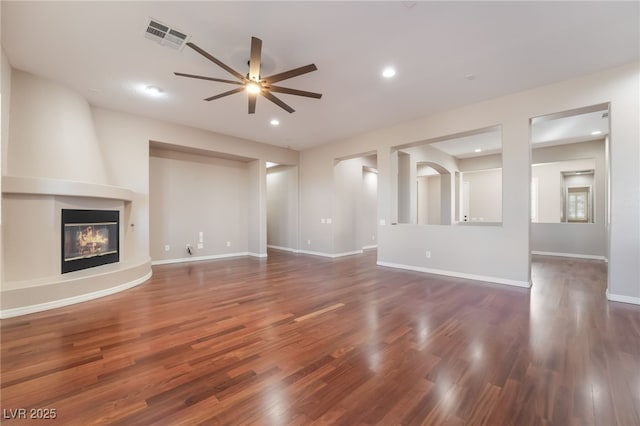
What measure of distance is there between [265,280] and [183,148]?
3844 millimetres

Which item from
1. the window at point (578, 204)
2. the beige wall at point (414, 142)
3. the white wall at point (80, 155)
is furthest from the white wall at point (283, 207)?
the window at point (578, 204)

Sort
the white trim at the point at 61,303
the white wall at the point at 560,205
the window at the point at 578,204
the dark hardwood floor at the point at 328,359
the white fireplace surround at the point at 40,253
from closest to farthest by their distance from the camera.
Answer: the dark hardwood floor at the point at 328,359
the white trim at the point at 61,303
the white fireplace surround at the point at 40,253
the white wall at the point at 560,205
the window at the point at 578,204

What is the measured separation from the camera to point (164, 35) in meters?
2.87

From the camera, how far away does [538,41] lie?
9.71ft

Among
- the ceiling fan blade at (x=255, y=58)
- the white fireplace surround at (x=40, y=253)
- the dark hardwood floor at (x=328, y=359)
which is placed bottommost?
the dark hardwood floor at (x=328, y=359)

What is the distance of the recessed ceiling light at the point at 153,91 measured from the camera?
4.12 metres

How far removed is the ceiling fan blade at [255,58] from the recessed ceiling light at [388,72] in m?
1.74

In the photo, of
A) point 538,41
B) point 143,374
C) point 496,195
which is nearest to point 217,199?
point 143,374

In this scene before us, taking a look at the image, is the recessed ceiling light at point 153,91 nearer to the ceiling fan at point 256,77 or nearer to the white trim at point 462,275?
the ceiling fan at point 256,77

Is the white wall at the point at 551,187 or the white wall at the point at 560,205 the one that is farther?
the white wall at the point at 551,187

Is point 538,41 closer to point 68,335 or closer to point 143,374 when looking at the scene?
point 143,374

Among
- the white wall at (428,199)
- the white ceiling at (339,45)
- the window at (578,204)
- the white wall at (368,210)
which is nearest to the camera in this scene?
the white ceiling at (339,45)

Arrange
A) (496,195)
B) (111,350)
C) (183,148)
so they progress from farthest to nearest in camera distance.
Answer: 1. (496,195)
2. (183,148)
3. (111,350)

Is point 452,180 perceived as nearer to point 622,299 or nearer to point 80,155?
point 622,299
